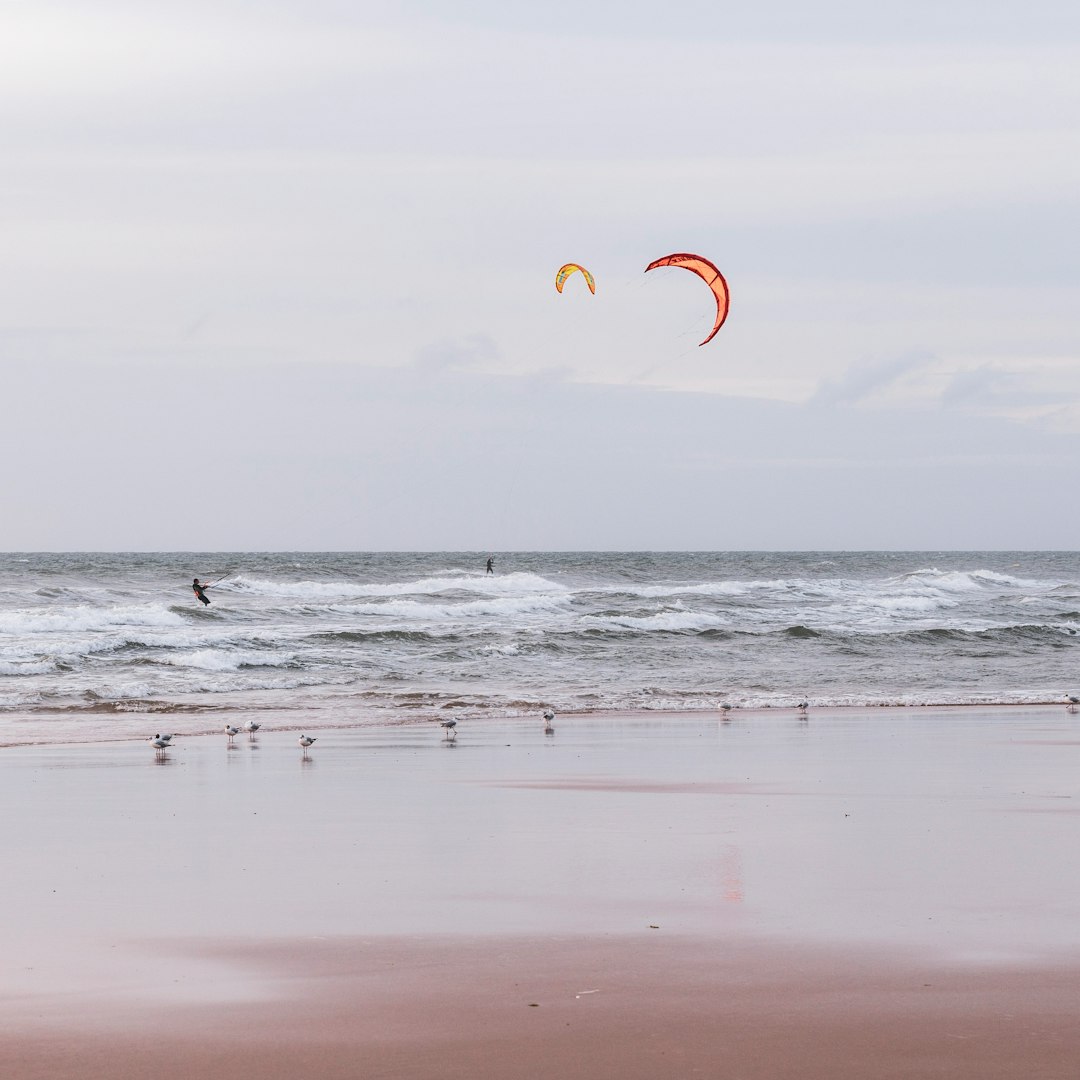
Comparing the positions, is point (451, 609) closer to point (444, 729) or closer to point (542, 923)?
point (444, 729)

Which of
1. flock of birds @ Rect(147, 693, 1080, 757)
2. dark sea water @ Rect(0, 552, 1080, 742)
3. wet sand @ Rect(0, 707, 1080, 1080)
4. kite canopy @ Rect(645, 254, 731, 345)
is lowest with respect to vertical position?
dark sea water @ Rect(0, 552, 1080, 742)

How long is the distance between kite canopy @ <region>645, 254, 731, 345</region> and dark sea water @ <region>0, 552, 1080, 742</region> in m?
5.91

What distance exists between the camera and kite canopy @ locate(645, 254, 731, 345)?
2170 cm

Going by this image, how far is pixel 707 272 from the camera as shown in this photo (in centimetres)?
2247

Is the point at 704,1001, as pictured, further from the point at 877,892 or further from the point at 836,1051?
the point at 877,892

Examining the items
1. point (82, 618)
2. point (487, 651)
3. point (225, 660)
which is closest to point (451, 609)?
point (82, 618)

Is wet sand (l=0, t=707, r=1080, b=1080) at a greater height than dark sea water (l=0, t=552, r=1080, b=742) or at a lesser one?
greater

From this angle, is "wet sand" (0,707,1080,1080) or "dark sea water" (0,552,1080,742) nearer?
"wet sand" (0,707,1080,1080)

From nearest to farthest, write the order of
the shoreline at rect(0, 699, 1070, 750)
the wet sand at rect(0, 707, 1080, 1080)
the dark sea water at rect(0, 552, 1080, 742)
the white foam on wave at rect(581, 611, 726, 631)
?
the wet sand at rect(0, 707, 1080, 1080)
the shoreline at rect(0, 699, 1070, 750)
the dark sea water at rect(0, 552, 1080, 742)
the white foam on wave at rect(581, 611, 726, 631)

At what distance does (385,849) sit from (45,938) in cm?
249

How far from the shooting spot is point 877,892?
7.28 m

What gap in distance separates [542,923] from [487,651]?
22.5 meters

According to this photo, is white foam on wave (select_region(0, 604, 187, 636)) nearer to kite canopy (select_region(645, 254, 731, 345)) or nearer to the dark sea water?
the dark sea water

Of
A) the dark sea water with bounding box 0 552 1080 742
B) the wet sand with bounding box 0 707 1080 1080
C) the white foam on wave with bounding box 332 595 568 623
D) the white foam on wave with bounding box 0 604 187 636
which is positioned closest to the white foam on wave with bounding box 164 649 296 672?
the dark sea water with bounding box 0 552 1080 742
